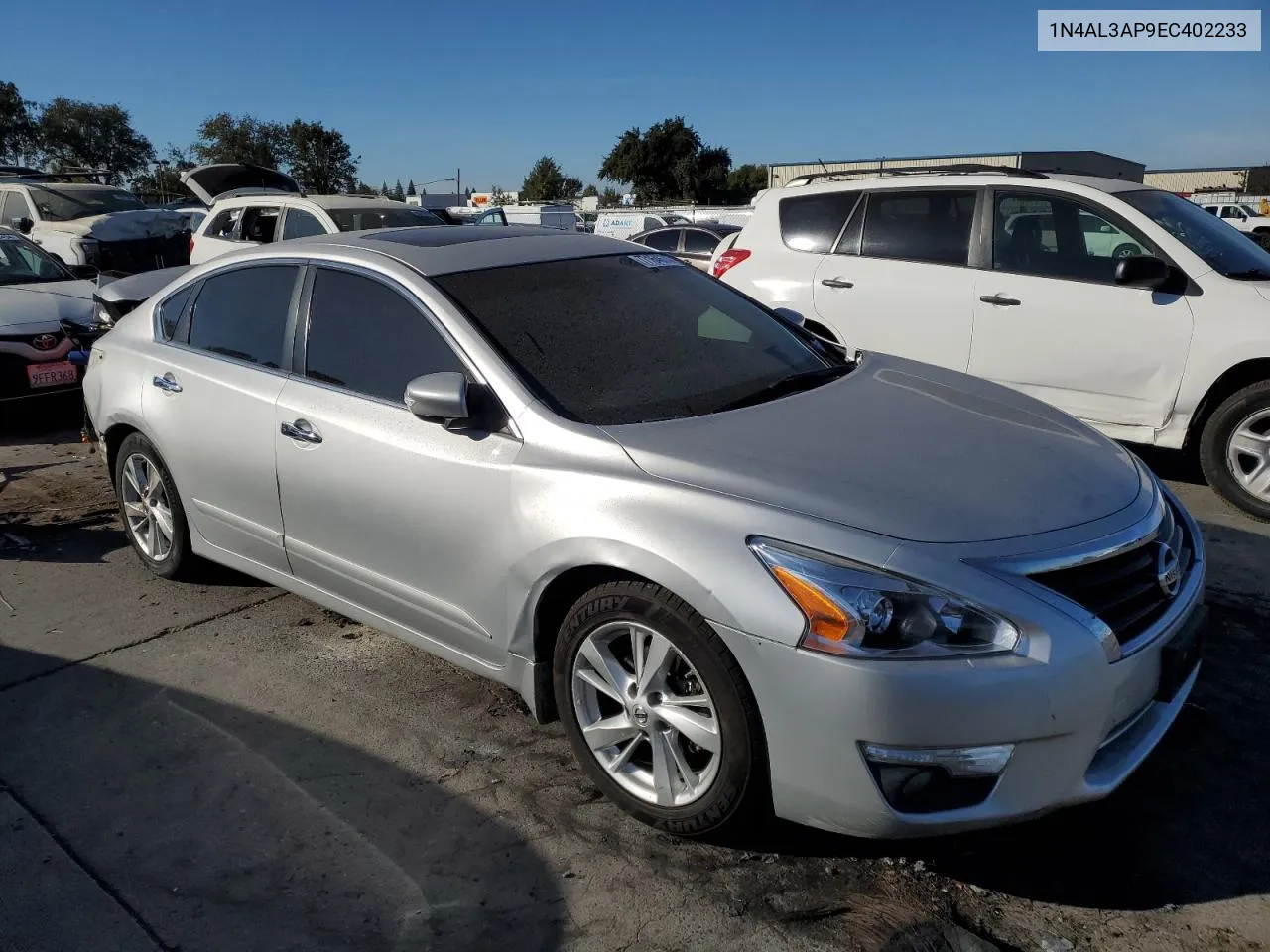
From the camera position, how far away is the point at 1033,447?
311 cm

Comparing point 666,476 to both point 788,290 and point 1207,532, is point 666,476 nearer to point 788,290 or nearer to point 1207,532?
point 1207,532

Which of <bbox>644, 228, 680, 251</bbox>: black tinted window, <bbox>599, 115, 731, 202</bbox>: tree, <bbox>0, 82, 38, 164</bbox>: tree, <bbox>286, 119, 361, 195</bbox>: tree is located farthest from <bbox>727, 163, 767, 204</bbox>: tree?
<bbox>644, 228, 680, 251</bbox>: black tinted window

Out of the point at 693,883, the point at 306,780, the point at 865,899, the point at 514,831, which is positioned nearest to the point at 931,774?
the point at 865,899

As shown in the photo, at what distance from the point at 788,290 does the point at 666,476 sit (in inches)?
184

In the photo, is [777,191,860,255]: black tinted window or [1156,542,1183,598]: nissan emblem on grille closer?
[1156,542,1183,598]: nissan emblem on grille

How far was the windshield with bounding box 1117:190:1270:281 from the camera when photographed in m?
5.79

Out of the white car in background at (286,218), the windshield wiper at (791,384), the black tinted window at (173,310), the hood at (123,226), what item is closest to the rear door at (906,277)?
the windshield wiper at (791,384)

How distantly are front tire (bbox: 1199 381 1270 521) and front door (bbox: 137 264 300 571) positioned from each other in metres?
4.87

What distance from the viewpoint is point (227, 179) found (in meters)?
14.0

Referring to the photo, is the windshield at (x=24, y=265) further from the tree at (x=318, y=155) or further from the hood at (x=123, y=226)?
the tree at (x=318, y=155)

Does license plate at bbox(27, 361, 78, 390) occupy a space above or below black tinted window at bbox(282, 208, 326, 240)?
below

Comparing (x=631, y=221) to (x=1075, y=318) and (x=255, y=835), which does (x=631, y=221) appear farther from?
(x=255, y=835)

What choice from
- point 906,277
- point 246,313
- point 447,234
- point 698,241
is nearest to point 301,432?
point 246,313

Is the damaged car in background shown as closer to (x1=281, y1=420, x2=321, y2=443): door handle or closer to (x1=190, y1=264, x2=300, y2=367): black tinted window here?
(x1=190, y1=264, x2=300, y2=367): black tinted window
